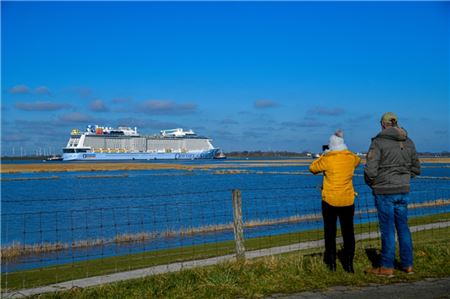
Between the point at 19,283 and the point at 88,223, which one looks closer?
the point at 19,283

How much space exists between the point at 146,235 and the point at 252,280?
11824 mm

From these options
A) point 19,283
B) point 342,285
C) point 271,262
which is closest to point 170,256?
point 19,283

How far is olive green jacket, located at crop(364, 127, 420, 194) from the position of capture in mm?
6746

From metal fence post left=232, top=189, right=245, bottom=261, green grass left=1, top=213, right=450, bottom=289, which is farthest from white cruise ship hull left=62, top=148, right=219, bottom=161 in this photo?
metal fence post left=232, top=189, right=245, bottom=261

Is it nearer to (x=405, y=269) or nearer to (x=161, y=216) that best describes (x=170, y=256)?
(x=405, y=269)

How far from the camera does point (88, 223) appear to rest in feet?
75.4

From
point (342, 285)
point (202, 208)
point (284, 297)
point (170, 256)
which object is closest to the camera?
point (284, 297)

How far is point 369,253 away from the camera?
8.39 metres

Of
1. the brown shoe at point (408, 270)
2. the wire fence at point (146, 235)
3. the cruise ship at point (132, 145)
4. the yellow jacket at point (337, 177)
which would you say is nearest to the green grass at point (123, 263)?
the wire fence at point (146, 235)

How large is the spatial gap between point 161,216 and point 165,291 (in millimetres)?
18164

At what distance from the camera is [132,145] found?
15612cm

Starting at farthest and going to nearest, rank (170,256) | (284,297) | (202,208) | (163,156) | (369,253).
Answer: (163,156)
(202,208)
(170,256)
(369,253)
(284,297)

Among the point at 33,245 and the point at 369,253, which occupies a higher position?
the point at 369,253

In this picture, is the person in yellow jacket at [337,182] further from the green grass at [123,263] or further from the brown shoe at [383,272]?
the green grass at [123,263]
